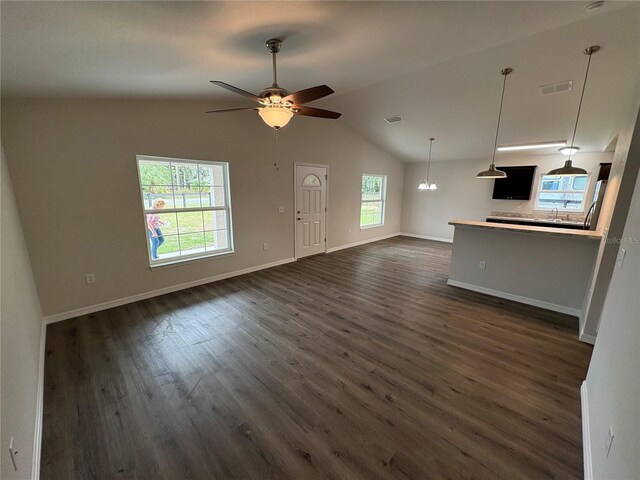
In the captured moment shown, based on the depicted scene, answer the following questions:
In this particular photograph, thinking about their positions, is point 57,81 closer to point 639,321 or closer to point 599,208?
point 639,321

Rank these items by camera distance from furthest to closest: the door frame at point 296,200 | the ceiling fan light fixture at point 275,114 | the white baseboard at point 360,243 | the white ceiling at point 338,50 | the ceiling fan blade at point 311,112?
the white baseboard at point 360,243 < the door frame at point 296,200 < the ceiling fan blade at point 311,112 < the ceiling fan light fixture at point 275,114 < the white ceiling at point 338,50

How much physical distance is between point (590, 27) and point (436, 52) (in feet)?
4.45

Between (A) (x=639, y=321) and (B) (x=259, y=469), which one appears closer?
(A) (x=639, y=321)

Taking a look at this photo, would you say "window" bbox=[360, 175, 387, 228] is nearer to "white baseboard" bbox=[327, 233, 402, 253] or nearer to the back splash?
"white baseboard" bbox=[327, 233, 402, 253]

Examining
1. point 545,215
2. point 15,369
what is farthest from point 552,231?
point 15,369

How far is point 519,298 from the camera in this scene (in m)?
3.59

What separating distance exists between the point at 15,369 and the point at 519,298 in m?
4.91

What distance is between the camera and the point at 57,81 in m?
2.32

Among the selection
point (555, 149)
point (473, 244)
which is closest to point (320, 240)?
point (473, 244)

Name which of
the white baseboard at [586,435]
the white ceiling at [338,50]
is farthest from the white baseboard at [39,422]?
the white baseboard at [586,435]

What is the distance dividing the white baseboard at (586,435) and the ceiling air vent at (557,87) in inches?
140

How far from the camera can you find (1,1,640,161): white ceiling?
169 cm

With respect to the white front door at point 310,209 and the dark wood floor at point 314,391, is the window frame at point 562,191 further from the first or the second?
the white front door at point 310,209

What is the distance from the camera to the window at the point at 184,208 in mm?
3600
